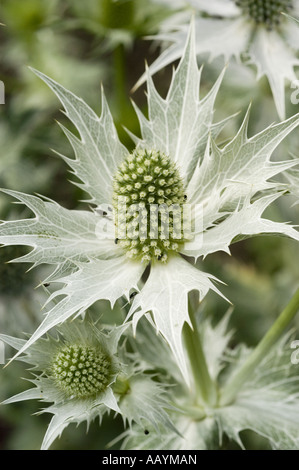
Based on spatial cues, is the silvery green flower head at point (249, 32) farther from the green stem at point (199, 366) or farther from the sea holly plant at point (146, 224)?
the green stem at point (199, 366)

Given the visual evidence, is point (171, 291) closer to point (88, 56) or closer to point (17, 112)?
point (17, 112)

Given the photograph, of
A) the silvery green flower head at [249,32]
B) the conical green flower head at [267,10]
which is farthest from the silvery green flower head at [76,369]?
the conical green flower head at [267,10]

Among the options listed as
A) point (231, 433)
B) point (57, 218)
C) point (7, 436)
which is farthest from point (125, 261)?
point (7, 436)

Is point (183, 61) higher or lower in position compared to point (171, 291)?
higher

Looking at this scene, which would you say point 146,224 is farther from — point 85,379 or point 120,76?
point 120,76

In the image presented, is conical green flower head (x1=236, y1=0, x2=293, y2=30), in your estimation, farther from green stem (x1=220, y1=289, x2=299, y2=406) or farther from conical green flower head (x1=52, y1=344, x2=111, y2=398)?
conical green flower head (x1=52, y1=344, x2=111, y2=398)

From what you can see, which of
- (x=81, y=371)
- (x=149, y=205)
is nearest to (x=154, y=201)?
(x=149, y=205)
